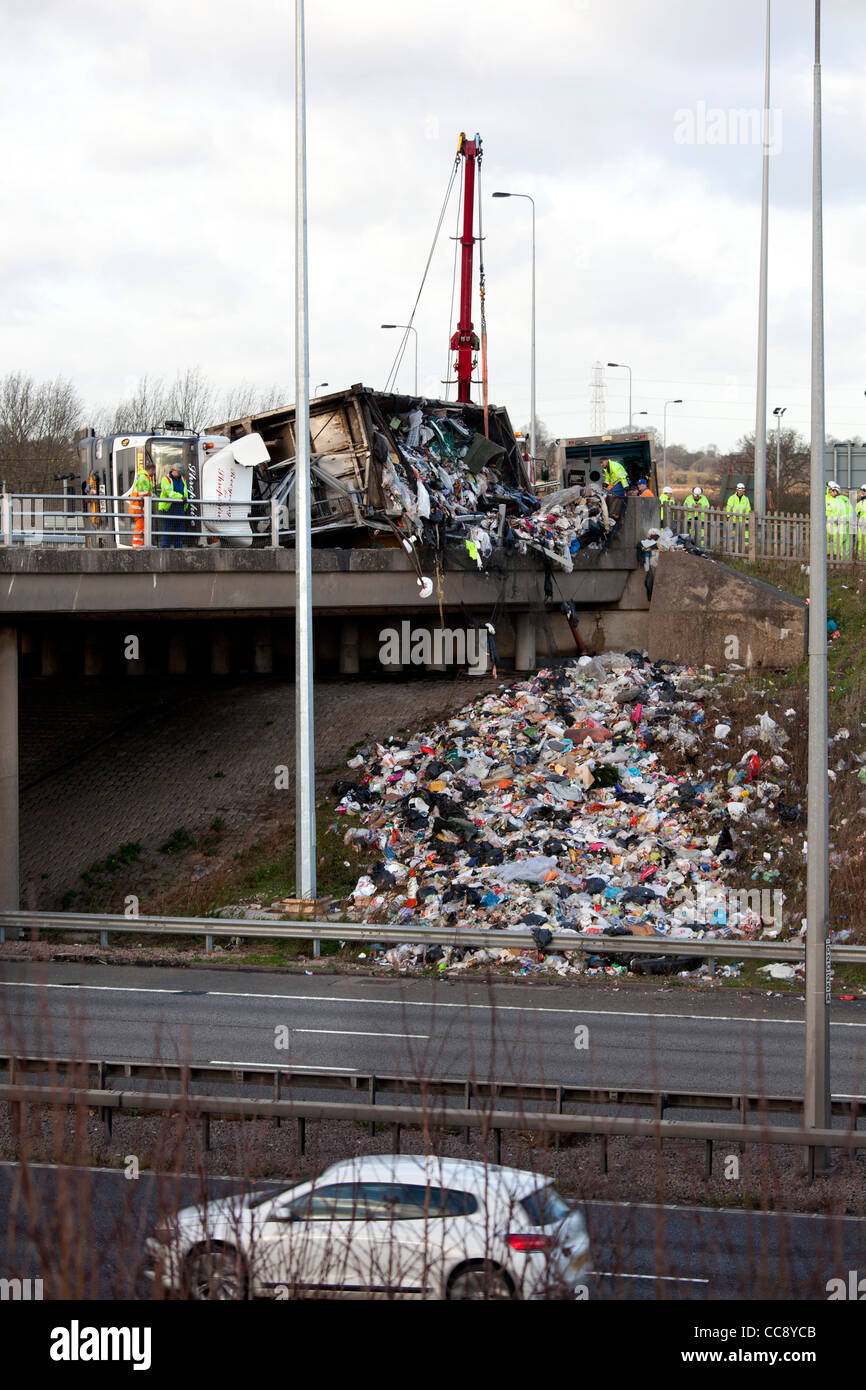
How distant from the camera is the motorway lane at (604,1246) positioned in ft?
13.6

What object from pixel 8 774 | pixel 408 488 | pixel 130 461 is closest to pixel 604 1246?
pixel 8 774

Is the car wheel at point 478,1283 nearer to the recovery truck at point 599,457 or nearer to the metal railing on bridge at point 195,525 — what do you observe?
the metal railing on bridge at point 195,525

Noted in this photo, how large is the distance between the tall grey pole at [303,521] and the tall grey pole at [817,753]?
9511 millimetres

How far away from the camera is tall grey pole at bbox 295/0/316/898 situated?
1816 cm

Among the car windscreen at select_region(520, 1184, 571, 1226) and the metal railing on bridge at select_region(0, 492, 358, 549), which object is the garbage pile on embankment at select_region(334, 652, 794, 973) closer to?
the metal railing on bridge at select_region(0, 492, 358, 549)

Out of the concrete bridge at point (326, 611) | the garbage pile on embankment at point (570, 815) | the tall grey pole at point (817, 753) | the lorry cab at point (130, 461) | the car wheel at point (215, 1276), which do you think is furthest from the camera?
the lorry cab at point (130, 461)

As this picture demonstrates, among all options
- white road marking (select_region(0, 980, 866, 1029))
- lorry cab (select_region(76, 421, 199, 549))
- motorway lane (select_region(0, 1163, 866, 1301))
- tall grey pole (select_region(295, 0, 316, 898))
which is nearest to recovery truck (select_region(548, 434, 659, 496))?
lorry cab (select_region(76, 421, 199, 549))

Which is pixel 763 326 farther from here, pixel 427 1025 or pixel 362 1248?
pixel 362 1248

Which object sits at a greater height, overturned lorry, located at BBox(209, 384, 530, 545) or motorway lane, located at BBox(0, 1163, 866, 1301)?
overturned lorry, located at BBox(209, 384, 530, 545)

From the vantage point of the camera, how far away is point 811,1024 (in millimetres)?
9258

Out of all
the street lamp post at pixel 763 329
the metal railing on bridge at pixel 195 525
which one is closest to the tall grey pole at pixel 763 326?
the street lamp post at pixel 763 329

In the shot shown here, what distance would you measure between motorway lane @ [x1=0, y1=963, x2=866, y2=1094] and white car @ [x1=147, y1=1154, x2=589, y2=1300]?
5.23 m

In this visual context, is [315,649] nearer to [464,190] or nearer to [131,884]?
[131,884]

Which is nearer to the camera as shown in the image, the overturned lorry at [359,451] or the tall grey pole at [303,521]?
the tall grey pole at [303,521]
